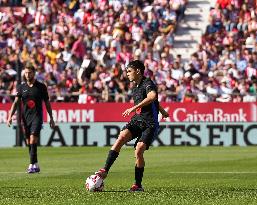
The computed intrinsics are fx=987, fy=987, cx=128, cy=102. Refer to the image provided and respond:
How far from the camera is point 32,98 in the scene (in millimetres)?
21219

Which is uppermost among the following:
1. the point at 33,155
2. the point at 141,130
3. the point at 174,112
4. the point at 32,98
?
the point at 32,98

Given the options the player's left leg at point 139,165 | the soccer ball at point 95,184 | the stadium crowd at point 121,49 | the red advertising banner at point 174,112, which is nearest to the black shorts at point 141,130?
the player's left leg at point 139,165

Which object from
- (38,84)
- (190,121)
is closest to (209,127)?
(190,121)

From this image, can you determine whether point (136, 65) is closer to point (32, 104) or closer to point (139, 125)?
point (139, 125)

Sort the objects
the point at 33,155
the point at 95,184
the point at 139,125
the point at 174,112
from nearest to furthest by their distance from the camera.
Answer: the point at 95,184, the point at 139,125, the point at 33,155, the point at 174,112

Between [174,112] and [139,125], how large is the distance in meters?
18.0

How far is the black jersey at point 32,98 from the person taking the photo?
2120 centimetres

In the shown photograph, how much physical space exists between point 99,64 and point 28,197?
874 inches

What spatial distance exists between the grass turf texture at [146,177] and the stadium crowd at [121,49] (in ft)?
12.0

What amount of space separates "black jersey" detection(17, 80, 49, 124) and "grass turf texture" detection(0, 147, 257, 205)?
124 centimetres

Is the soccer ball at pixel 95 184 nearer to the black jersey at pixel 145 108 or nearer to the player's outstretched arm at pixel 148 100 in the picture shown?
the player's outstretched arm at pixel 148 100

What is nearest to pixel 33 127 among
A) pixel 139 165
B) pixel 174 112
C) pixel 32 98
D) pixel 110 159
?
pixel 32 98

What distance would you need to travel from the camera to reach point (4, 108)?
3425 centimetres

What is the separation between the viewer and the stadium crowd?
3484cm
